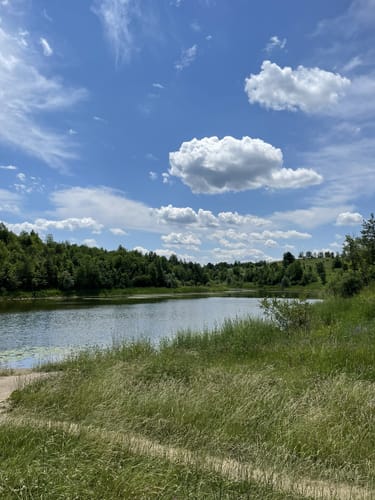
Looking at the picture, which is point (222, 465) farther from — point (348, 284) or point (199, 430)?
point (348, 284)

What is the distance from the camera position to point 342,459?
461cm

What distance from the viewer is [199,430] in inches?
214

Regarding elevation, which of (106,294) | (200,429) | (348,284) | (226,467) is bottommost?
(106,294)

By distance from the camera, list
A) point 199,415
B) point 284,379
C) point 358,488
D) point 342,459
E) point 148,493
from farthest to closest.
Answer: point 284,379, point 199,415, point 342,459, point 358,488, point 148,493

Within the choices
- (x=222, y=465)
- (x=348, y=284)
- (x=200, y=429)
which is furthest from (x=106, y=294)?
(x=222, y=465)

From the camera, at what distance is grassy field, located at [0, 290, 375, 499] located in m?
3.68

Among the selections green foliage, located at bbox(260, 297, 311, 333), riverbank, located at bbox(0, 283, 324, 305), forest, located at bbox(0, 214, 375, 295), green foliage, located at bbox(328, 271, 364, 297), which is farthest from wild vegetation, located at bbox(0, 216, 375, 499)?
riverbank, located at bbox(0, 283, 324, 305)

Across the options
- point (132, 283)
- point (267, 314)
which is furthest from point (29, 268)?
point (267, 314)

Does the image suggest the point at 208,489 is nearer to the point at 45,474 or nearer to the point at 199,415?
the point at 45,474

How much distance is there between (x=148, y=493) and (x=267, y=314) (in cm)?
1270

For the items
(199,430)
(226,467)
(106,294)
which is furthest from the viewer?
(106,294)

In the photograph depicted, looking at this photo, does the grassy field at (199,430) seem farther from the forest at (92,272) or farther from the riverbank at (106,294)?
the riverbank at (106,294)

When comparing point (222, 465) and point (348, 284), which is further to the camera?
point (348, 284)

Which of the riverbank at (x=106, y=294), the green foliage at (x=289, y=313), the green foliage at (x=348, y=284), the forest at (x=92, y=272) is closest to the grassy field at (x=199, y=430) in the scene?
the green foliage at (x=289, y=313)
